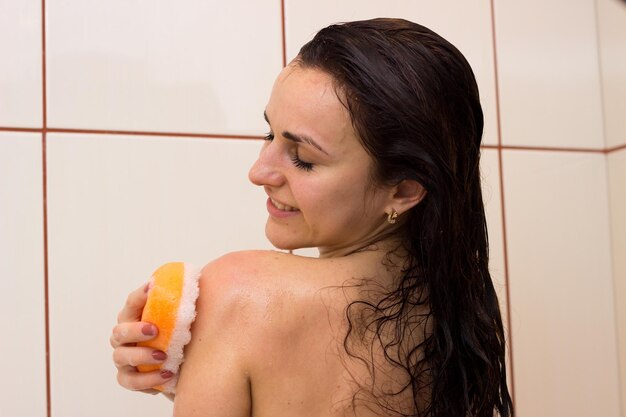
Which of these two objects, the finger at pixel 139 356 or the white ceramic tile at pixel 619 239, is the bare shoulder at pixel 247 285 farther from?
the white ceramic tile at pixel 619 239

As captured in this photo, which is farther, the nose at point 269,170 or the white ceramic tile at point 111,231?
the white ceramic tile at point 111,231

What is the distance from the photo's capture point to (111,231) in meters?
1.23

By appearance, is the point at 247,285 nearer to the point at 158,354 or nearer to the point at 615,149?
the point at 158,354

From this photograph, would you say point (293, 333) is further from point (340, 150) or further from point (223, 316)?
point (340, 150)

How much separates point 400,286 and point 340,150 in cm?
16

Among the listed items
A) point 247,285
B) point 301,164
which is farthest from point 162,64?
point 247,285

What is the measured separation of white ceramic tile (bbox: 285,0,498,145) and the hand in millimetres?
700

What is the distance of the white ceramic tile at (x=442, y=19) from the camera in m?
1.39

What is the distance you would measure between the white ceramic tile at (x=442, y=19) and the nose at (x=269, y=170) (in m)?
0.54

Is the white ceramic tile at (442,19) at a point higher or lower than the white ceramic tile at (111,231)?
higher

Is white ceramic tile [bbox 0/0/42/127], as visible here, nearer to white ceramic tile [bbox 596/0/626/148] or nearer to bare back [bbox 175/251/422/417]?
bare back [bbox 175/251/422/417]

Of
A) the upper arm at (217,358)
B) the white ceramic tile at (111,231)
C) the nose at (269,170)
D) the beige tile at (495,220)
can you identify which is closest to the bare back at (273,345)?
the upper arm at (217,358)

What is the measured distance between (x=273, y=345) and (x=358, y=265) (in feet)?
0.45

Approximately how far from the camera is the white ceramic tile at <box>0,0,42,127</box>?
Answer: 3.90 ft
